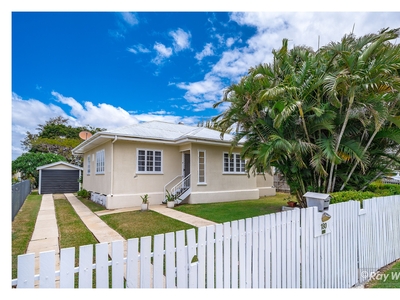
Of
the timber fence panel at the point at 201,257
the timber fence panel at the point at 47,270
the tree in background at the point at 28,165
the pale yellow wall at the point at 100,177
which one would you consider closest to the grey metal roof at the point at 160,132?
the pale yellow wall at the point at 100,177

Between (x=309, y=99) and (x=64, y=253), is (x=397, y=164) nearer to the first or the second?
(x=309, y=99)

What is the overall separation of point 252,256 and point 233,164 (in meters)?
11.0

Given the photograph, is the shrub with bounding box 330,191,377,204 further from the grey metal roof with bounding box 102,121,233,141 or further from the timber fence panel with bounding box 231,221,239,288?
the grey metal roof with bounding box 102,121,233,141

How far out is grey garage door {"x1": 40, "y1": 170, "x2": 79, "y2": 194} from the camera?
63.0 ft

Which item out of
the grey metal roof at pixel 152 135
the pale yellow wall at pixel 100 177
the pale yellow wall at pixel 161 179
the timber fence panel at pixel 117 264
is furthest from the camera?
the pale yellow wall at pixel 100 177

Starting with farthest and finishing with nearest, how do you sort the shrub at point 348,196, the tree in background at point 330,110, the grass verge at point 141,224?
the grass verge at point 141,224
the tree in background at point 330,110
the shrub at point 348,196

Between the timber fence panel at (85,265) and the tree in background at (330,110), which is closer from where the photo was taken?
the timber fence panel at (85,265)

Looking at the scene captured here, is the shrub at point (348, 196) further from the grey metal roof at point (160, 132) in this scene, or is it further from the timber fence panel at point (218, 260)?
the grey metal roof at point (160, 132)

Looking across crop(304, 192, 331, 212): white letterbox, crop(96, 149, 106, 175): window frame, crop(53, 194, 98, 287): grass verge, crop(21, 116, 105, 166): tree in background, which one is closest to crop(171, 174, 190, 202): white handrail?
crop(96, 149, 106, 175): window frame

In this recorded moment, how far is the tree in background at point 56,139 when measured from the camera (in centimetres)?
2769

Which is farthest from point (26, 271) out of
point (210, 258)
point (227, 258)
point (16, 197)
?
point (16, 197)

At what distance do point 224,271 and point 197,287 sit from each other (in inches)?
15.5

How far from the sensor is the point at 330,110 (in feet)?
21.3

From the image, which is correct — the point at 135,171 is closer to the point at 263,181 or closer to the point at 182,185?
the point at 182,185
